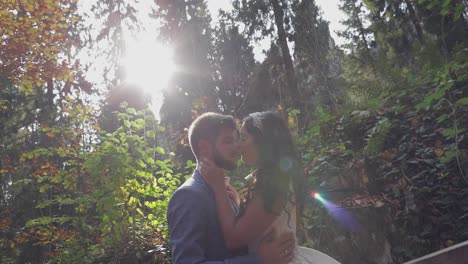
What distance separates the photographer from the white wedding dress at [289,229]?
186 centimetres

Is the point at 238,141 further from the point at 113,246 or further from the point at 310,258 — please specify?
the point at 113,246

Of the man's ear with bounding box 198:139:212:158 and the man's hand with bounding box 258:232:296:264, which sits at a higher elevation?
the man's ear with bounding box 198:139:212:158

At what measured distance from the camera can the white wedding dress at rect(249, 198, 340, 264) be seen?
6.12 ft

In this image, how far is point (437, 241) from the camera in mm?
3811

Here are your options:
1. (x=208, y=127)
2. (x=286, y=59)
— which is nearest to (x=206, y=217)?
(x=208, y=127)

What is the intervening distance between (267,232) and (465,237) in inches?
122

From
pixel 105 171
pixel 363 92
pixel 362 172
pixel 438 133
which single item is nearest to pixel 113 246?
pixel 105 171

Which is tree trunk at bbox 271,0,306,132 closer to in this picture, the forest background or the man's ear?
the forest background

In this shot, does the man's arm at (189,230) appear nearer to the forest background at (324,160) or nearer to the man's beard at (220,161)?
the man's beard at (220,161)

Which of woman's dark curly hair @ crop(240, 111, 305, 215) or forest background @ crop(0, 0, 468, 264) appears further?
forest background @ crop(0, 0, 468, 264)

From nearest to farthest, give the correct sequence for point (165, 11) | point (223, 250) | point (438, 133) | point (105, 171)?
point (223, 250) < point (105, 171) < point (438, 133) < point (165, 11)

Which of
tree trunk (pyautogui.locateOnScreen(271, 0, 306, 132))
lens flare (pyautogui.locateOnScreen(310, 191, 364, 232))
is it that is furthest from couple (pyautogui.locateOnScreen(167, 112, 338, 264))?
tree trunk (pyautogui.locateOnScreen(271, 0, 306, 132))

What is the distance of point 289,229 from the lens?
80.0 inches

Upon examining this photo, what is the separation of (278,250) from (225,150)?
669 mm
